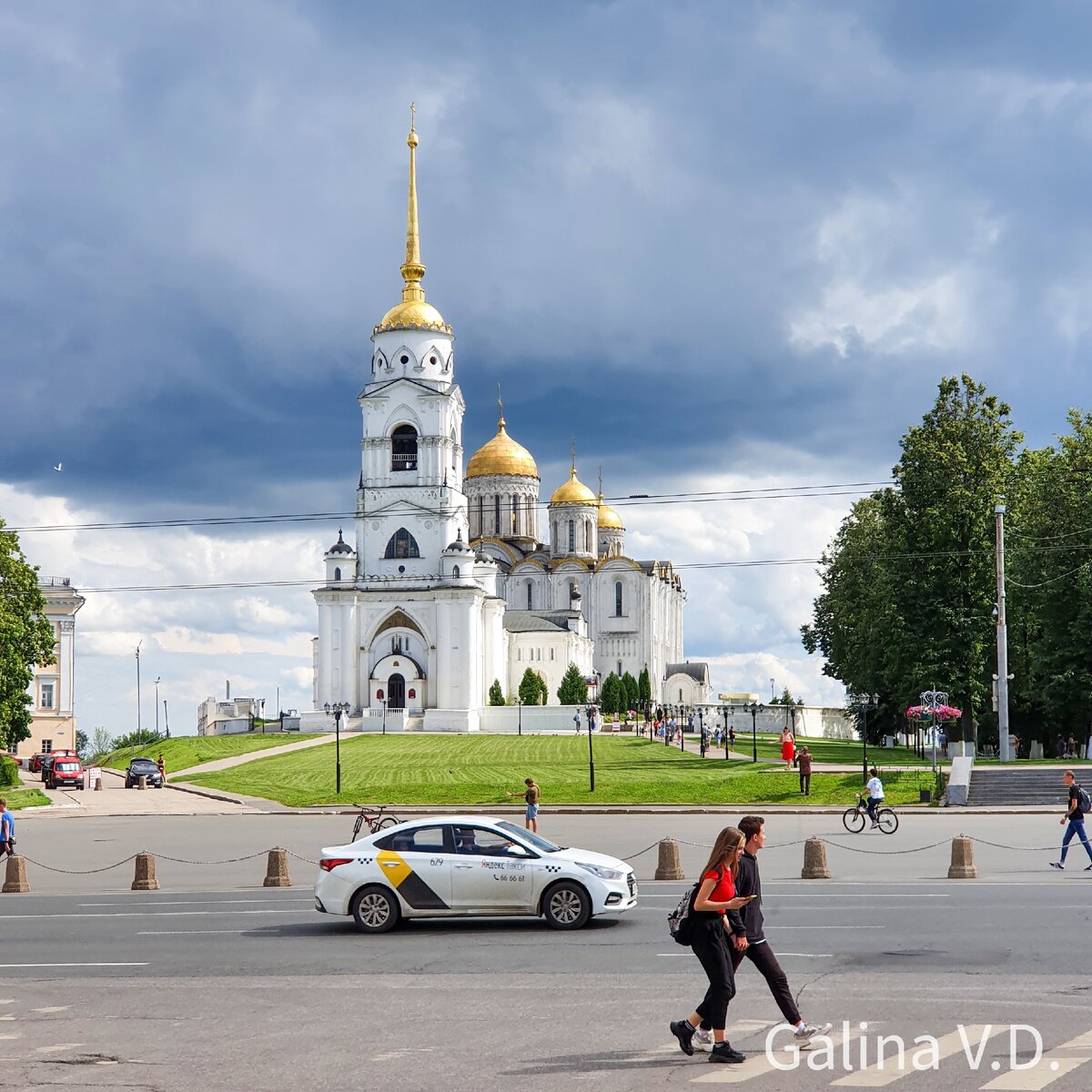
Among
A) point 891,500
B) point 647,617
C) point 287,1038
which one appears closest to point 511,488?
point 647,617

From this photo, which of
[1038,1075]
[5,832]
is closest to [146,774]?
[5,832]

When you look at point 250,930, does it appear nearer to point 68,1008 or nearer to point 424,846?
point 424,846

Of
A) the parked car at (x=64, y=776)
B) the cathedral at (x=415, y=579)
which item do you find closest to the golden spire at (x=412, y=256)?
the cathedral at (x=415, y=579)

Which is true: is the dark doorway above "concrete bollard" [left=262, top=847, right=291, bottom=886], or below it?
above

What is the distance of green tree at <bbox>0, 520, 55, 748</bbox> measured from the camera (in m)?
56.7

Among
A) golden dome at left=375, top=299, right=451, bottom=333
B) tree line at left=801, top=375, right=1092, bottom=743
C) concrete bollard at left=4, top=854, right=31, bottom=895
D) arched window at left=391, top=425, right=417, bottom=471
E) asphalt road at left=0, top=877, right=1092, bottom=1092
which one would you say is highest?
golden dome at left=375, top=299, right=451, bottom=333

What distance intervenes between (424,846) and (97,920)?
5.43 meters

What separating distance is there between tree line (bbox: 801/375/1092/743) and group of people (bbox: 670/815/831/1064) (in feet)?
156

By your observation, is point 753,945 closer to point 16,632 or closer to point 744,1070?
point 744,1070

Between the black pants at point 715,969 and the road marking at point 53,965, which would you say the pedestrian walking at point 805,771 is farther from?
the black pants at point 715,969

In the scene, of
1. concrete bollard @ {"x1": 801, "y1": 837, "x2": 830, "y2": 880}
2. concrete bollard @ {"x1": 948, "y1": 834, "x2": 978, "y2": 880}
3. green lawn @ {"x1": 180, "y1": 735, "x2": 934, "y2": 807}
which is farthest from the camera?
green lawn @ {"x1": 180, "y1": 735, "x2": 934, "y2": 807}

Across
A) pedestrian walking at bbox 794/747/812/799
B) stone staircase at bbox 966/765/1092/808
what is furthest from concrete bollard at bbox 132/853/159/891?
stone staircase at bbox 966/765/1092/808

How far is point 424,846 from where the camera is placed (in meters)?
19.7
